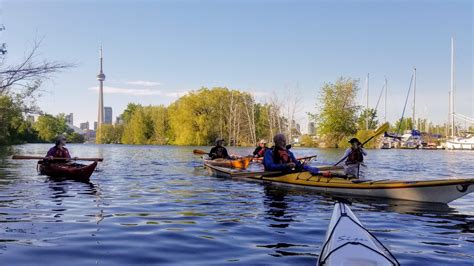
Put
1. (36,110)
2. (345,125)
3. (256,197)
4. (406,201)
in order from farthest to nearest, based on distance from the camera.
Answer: (345,125) → (36,110) → (256,197) → (406,201)

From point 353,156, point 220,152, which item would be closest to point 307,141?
point 220,152

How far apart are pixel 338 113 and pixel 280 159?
55117 millimetres

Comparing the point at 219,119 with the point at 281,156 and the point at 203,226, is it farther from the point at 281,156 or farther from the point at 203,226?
the point at 203,226

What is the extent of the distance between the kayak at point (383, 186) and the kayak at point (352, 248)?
16.8 ft

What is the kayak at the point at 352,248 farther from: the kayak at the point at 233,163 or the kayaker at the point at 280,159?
the kayak at the point at 233,163

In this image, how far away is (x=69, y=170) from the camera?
14.9 meters

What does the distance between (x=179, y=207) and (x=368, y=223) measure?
392 cm

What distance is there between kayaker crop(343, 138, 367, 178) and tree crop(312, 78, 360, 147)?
53.6 meters

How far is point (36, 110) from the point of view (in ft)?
62.8

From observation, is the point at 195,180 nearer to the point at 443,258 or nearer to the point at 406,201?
the point at 406,201

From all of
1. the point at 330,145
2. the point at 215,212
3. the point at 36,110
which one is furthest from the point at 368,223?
the point at 330,145

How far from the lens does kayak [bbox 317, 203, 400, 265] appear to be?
3.95 metres

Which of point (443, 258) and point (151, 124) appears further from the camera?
point (151, 124)

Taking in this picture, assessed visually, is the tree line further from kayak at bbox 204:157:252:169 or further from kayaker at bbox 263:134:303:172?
kayaker at bbox 263:134:303:172
